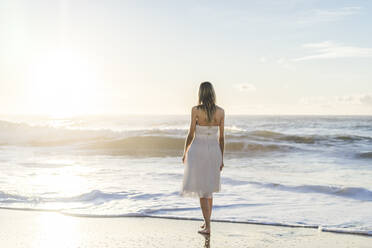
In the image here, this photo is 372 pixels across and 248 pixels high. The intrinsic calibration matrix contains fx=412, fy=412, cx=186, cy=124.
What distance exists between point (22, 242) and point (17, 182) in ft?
13.3

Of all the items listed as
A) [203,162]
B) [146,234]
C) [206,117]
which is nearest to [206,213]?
[203,162]

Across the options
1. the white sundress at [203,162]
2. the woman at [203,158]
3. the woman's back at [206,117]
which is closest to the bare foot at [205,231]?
the woman at [203,158]

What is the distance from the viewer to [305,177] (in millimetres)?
9047

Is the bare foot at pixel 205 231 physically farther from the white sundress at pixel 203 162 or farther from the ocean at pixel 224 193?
the ocean at pixel 224 193

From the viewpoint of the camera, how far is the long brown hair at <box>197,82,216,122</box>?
4369 mm

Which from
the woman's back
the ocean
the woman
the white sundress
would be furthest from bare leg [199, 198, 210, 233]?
the woman's back

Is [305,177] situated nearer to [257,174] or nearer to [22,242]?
[257,174]

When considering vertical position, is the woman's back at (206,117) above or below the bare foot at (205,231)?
above

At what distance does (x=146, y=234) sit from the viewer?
445 centimetres

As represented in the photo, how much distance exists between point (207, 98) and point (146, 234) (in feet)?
5.27

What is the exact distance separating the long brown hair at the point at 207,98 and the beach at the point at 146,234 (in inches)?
51.6

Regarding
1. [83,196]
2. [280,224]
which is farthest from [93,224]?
[280,224]

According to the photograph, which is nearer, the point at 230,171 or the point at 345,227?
the point at 345,227

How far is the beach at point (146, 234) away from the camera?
4102mm
